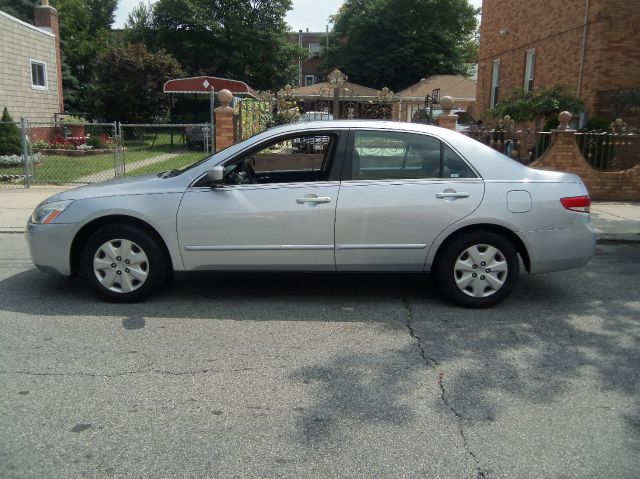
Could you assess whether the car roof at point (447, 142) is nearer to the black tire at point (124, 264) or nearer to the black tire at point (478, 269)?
the black tire at point (478, 269)

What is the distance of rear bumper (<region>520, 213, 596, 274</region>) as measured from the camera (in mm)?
5277

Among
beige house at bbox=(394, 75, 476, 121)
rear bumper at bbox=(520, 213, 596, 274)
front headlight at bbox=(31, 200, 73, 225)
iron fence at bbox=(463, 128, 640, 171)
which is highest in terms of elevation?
beige house at bbox=(394, 75, 476, 121)

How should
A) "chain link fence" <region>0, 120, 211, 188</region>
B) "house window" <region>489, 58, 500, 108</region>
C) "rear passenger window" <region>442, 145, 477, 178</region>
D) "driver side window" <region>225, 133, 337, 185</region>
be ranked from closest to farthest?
1. "rear passenger window" <region>442, 145, 477, 178</region>
2. "driver side window" <region>225, 133, 337, 185</region>
3. "chain link fence" <region>0, 120, 211, 188</region>
4. "house window" <region>489, 58, 500, 108</region>

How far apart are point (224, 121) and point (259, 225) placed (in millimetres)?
6215

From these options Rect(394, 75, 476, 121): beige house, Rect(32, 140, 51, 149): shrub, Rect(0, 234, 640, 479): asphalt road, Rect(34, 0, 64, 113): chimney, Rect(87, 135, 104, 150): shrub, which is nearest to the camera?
Rect(0, 234, 640, 479): asphalt road

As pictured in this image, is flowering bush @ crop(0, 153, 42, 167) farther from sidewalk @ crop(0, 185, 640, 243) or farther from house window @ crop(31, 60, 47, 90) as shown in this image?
house window @ crop(31, 60, 47, 90)

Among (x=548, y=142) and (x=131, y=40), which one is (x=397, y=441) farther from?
(x=131, y=40)

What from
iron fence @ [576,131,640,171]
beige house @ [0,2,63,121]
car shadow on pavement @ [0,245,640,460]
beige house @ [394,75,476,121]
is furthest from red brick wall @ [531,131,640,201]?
beige house @ [394,75,476,121]

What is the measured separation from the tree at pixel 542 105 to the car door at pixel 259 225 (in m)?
10.4

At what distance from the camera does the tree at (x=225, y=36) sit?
41.3m

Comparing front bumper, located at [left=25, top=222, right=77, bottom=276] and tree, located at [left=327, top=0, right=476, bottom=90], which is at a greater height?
tree, located at [left=327, top=0, right=476, bottom=90]

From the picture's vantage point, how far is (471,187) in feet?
17.2

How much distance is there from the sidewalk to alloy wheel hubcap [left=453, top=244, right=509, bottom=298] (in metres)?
4.20

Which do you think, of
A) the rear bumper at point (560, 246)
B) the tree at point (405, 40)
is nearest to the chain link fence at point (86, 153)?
the rear bumper at point (560, 246)
